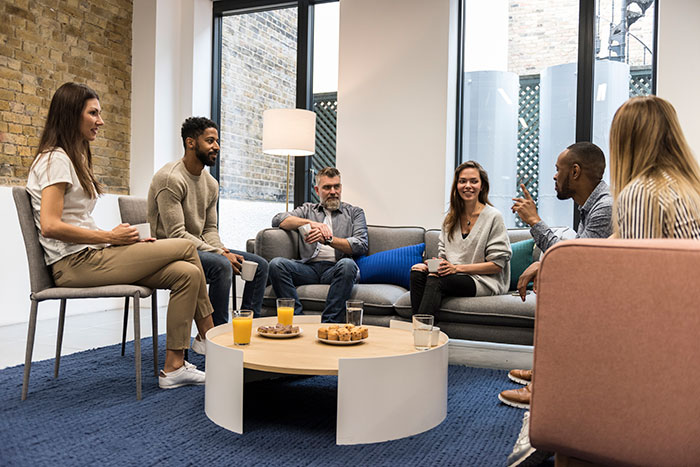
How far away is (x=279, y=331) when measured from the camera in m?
2.34

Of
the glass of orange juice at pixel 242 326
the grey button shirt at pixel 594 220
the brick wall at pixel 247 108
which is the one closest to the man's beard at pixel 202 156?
the glass of orange juice at pixel 242 326

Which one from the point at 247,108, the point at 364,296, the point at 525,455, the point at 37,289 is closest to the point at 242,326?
the point at 37,289

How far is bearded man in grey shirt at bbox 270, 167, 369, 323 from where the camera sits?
3.37m

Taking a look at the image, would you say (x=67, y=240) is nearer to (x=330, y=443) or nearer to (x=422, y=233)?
(x=330, y=443)

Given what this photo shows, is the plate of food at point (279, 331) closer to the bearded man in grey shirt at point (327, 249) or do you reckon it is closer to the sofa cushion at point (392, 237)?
the bearded man in grey shirt at point (327, 249)

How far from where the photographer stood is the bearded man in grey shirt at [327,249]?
3.37m

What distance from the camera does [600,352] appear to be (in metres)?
1.12

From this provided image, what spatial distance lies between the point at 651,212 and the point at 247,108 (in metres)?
4.68

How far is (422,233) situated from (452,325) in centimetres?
99

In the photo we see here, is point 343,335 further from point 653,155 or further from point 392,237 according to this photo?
point 392,237

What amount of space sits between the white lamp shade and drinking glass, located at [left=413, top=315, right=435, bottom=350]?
7.86ft

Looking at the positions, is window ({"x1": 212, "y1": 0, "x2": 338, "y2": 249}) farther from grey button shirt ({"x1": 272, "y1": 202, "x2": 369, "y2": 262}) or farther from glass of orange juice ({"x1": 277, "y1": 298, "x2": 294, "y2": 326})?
glass of orange juice ({"x1": 277, "y1": 298, "x2": 294, "y2": 326})

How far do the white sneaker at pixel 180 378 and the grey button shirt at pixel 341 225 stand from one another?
51.5 inches

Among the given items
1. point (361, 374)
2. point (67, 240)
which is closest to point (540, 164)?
point (361, 374)
